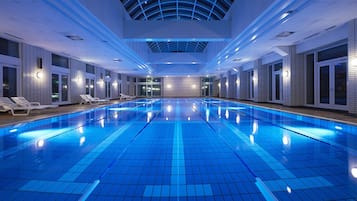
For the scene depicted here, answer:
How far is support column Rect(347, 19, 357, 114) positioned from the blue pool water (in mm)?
1609

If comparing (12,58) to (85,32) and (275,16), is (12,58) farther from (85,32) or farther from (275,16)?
(275,16)

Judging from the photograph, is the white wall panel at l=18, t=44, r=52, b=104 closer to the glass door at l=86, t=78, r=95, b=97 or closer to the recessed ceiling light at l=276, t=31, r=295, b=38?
the glass door at l=86, t=78, r=95, b=97

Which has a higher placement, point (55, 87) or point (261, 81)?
point (261, 81)

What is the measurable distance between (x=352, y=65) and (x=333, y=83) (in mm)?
2281

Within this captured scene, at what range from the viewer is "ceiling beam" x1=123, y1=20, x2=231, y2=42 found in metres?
9.84

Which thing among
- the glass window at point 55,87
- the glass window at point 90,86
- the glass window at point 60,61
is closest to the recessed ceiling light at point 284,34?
the glass window at point 60,61

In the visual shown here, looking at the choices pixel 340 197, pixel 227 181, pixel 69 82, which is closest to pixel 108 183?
pixel 227 181

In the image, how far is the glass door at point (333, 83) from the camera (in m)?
8.34

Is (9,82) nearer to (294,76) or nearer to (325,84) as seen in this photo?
(294,76)

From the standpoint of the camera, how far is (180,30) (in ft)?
32.3

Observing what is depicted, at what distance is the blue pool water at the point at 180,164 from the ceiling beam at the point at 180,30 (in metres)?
5.33

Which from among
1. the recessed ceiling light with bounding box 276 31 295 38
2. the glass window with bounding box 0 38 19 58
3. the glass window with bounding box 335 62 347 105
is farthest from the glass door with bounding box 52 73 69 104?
the glass window with bounding box 335 62 347 105

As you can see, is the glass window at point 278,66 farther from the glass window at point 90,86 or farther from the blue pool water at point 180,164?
the glass window at point 90,86

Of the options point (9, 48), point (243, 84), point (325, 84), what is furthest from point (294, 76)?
point (9, 48)
